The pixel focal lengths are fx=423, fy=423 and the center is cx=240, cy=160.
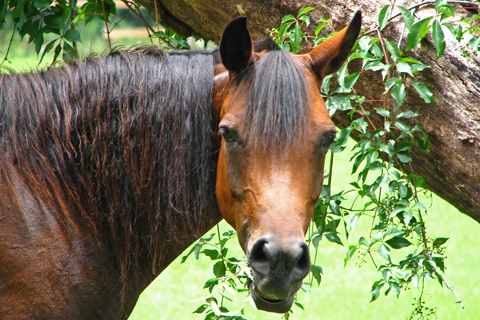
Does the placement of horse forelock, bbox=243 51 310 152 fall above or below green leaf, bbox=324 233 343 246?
above

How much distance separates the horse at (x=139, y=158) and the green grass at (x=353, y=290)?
2930 millimetres

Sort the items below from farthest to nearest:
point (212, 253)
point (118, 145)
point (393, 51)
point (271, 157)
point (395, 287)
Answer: point (212, 253)
point (395, 287)
point (393, 51)
point (118, 145)
point (271, 157)

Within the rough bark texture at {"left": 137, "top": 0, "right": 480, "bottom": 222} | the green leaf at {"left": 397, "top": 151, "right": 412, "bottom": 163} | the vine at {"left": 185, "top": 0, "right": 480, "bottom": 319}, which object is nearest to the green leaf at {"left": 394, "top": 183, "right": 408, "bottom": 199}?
the vine at {"left": 185, "top": 0, "right": 480, "bottom": 319}

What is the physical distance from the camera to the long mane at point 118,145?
1.80 meters

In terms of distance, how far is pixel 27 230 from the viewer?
67.7 inches

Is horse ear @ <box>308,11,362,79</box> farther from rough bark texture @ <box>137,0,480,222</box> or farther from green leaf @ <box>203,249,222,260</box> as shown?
green leaf @ <box>203,249,222,260</box>

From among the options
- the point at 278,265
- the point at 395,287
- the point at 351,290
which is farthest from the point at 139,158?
the point at 351,290

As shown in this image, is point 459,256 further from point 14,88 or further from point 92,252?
point 14,88

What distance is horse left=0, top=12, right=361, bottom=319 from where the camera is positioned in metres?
1.65

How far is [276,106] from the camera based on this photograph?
64.4 inches

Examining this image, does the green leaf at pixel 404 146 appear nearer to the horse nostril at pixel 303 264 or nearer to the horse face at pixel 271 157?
the horse face at pixel 271 157

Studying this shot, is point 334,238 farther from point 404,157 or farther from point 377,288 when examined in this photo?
point 404,157

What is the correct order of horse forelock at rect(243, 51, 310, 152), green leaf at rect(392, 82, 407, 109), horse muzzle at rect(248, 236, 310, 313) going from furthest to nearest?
green leaf at rect(392, 82, 407, 109)
horse forelock at rect(243, 51, 310, 152)
horse muzzle at rect(248, 236, 310, 313)

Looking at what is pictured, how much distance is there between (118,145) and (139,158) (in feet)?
0.35
